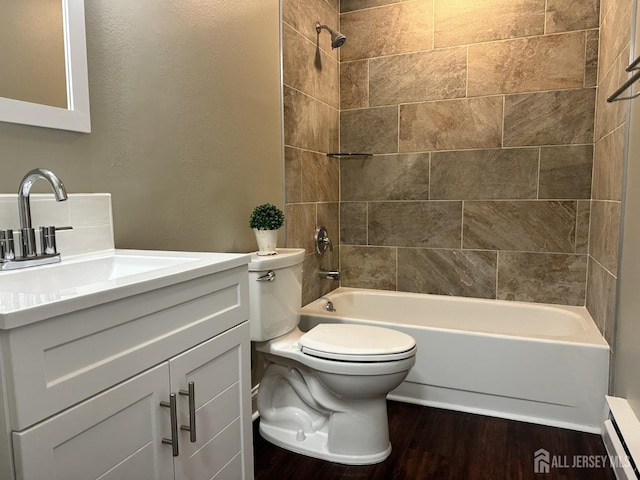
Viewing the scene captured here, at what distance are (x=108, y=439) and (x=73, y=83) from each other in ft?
3.22

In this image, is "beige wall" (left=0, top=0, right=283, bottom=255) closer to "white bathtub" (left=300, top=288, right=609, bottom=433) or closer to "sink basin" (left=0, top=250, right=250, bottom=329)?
"sink basin" (left=0, top=250, right=250, bottom=329)

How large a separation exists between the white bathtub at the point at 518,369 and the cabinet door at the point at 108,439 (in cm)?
156

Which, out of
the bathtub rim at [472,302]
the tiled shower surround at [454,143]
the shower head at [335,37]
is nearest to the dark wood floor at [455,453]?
the bathtub rim at [472,302]

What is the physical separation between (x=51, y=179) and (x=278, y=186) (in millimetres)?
1377

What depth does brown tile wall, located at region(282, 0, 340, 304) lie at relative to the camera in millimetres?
2506

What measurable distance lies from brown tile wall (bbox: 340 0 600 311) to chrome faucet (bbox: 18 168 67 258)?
7.33 ft

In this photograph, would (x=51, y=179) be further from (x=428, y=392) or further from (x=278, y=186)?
(x=428, y=392)

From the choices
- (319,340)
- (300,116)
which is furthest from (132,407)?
(300,116)

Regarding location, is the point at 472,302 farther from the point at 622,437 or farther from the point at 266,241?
the point at 266,241

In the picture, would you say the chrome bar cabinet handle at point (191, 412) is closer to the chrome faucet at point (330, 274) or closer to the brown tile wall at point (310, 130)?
the brown tile wall at point (310, 130)

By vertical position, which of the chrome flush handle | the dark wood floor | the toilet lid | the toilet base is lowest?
the dark wood floor

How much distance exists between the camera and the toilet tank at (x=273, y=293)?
1837mm

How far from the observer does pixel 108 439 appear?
881 mm

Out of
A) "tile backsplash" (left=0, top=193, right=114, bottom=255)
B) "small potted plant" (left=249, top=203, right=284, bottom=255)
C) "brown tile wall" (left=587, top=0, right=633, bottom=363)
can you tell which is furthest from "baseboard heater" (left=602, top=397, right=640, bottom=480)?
"tile backsplash" (left=0, top=193, right=114, bottom=255)
